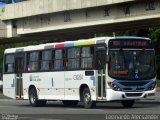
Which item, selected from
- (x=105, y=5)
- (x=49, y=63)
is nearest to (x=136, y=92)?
(x=49, y=63)

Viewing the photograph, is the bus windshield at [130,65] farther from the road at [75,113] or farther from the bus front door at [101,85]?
the road at [75,113]

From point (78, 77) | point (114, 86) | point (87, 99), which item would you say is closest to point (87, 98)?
point (87, 99)

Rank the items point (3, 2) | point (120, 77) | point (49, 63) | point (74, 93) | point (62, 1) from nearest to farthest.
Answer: point (120, 77)
point (74, 93)
point (49, 63)
point (62, 1)
point (3, 2)

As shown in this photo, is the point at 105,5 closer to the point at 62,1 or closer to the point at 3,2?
the point at 62,1

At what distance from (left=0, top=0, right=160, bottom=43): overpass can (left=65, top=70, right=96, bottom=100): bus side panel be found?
37.6 ft

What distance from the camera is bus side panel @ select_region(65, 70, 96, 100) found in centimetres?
2359

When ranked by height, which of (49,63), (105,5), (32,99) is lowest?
(32,99)

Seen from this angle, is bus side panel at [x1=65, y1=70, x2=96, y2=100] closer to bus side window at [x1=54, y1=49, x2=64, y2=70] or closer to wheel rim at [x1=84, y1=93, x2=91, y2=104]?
wheel rim at [x1=84, y1=93, x2=91, y2=104]

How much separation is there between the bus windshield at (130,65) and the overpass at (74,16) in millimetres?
11727

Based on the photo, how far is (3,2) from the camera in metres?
54.6

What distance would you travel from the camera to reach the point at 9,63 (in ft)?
99.1

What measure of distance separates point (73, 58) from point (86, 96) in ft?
6.58

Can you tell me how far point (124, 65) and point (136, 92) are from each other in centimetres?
121

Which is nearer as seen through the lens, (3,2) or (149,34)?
(3,2)
